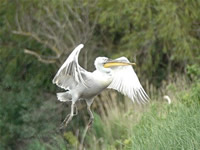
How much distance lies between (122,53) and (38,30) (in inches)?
78.1

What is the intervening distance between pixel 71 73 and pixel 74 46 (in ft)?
21.6

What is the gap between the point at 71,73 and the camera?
700 centimetres

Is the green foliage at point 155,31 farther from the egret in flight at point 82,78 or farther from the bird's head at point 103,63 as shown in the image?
the bird's head at point 103,63

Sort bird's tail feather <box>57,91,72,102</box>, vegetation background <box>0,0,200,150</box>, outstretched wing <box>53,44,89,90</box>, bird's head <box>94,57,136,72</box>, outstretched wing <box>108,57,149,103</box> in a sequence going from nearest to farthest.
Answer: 1. outstretched wing <box>53,44,89,90</box>
2. bird's head <box>94,57,136,72</box>
3. bird's tail feather <box>57,91,72,102</box>
4. outstretched wing <box>108,57,149,103</box>
5. vegetation background <box>0,0,200,150</box>

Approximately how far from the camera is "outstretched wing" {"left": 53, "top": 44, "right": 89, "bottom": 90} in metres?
6.80

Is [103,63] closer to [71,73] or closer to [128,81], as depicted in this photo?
[71,73]

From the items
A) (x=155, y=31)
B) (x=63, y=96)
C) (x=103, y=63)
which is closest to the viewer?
(x=103, y=63)

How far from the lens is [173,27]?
521 inches

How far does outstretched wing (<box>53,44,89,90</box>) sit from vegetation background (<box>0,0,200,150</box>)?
4691mm

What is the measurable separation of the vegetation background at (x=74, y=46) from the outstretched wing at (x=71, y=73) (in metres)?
4.69

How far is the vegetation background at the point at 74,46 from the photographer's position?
1326cm

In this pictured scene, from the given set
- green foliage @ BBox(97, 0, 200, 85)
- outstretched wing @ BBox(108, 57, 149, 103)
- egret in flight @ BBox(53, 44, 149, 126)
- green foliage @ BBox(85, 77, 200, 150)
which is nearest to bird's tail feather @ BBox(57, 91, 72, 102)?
egret in flight @ BBox(53, 44, 149, 126)

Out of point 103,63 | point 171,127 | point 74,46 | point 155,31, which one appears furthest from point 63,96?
point 155,31

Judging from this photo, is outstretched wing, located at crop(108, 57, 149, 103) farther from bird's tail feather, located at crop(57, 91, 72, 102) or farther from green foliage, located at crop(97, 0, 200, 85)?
green foliage, located at crop(97, 0, 200, 85)
